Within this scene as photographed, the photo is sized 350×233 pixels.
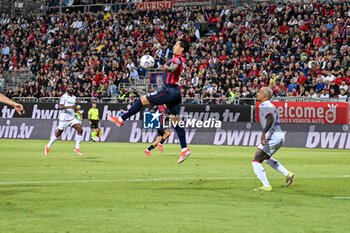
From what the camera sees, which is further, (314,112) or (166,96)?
(314,112)

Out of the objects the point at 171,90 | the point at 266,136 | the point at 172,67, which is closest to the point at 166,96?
the point at 171,90

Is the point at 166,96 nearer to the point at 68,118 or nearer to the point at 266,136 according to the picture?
the point at 266,136

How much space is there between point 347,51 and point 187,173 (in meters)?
24.2

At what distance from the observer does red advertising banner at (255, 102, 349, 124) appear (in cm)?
4106

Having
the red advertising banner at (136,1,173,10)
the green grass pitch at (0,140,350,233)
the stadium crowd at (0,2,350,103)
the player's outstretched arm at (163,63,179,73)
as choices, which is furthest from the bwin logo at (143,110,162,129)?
the player's outstretched arm at (163,63,179,73)

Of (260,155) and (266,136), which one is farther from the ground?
(266,136)

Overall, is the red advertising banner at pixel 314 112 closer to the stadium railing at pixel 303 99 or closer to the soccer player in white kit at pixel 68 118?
the stadium railing at pixel 303 99

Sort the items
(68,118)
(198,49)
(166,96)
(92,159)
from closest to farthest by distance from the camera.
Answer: (166,96) < (92,159) < (68,118) < (198,49)

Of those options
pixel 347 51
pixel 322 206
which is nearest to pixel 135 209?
pixel 322 206

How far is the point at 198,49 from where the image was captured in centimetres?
5266

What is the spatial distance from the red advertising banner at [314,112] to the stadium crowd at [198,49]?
0.53 metres

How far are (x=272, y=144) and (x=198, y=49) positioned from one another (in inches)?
1406

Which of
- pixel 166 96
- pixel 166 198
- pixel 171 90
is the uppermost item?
pixel 171 90

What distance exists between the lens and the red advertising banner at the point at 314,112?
135 feet
